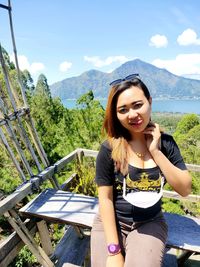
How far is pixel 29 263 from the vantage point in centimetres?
886

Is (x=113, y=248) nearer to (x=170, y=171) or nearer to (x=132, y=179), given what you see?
(x=132, y=179)

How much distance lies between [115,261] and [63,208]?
0.80 meters

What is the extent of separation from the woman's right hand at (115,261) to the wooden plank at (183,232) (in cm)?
43

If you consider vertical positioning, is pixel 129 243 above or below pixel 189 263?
above

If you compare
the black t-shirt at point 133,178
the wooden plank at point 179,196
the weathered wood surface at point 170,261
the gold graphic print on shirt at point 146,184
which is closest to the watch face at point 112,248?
the black t-shirt at point 133,178

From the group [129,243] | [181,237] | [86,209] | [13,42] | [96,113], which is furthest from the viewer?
[96,113]

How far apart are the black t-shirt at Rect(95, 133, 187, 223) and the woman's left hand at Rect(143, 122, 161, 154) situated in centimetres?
5

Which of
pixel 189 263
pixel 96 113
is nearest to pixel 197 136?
pixel 96 113

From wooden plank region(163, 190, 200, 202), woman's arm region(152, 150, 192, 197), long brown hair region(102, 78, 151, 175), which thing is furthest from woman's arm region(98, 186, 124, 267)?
wooden plank region(163, 190, 200, 202)

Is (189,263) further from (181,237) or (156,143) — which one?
(156,143)

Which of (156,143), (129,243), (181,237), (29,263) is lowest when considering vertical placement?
(29,263)

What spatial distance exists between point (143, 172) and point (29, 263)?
863cm

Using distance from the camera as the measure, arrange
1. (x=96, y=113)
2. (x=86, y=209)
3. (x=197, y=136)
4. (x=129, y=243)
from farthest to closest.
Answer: (x=197, y=136) < (x=96, y=113) < (x=86, y=209) < (x=129, y=243)

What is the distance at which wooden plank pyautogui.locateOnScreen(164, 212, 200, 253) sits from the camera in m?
1.69
